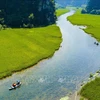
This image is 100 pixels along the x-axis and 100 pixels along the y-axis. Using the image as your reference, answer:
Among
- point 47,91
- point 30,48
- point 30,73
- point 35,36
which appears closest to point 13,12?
point 35,36

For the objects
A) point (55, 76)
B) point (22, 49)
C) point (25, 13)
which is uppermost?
point (55, 76)

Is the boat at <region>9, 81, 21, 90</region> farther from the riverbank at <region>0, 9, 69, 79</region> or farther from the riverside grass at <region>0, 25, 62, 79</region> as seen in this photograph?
the riverside grass at <region>0, 25, 62, 79</region>

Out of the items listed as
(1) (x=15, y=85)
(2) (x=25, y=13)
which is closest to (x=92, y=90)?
(1) (x=15, y=85)

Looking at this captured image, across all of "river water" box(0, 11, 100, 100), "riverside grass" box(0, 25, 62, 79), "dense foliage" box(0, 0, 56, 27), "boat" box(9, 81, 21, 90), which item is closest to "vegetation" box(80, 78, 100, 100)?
"river water" box(0, 11, 100, 100)

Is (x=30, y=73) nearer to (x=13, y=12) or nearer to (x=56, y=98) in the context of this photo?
(x=56, y=98)

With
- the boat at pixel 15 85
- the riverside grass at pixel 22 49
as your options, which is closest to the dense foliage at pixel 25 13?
the riverside grass at pixel 22 49

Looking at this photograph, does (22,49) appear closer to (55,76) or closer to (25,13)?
(55,76)

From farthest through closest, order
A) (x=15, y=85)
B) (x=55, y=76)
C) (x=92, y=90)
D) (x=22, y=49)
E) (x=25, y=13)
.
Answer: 1. (x=25, y=13)
2. (x=22, y=49)
3. (x=55, y=76)
4. (x=15, y=85)
5. (x=92, y=90)
